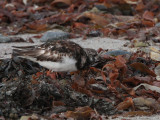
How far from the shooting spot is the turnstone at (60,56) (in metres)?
3.20

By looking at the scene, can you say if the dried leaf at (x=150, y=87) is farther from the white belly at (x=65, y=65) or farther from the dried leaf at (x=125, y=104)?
the white belly at (x=65, y=65)

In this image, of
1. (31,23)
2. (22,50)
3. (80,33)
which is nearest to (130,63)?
(22,50)

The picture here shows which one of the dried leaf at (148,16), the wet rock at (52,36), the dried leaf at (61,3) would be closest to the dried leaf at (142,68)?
the wet rock at (52,36)

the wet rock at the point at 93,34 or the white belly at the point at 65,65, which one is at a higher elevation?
the wet rock at the point at 93,34

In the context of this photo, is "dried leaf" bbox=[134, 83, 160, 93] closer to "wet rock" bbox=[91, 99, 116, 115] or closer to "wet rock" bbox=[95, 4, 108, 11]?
"wet rock" bbox=[91, 99, 116, 115]

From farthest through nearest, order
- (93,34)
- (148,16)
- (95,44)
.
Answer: (148,16) < (93,34) < (95,44)

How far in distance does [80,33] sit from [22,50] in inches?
82.0

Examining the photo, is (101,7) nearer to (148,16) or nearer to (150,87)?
(148,16)

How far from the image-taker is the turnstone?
3.20 meters

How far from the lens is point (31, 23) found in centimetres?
586

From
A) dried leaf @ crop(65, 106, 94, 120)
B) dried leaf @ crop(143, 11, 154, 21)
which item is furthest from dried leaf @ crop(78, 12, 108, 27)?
dried leaf @ crop(65, 106, 94, 120)

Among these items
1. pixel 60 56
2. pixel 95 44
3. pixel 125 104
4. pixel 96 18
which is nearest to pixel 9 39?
pixel 95 44

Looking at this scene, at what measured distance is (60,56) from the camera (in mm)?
3236

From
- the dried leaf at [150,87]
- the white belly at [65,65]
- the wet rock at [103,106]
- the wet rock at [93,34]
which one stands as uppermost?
the wet rock at [93,34]
